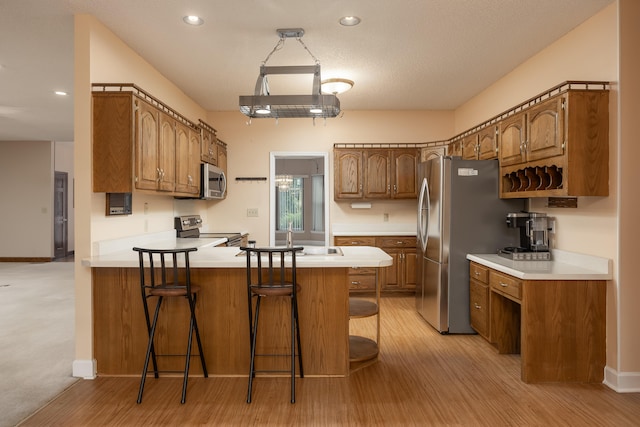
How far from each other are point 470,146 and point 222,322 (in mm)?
3243

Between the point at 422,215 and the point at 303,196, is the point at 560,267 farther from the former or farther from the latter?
the point at 303,196

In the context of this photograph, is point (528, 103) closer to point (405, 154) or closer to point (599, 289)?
point (599, 289)

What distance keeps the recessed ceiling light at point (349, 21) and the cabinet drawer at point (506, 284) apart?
2.21m

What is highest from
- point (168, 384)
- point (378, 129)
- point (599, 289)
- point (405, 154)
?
point (378, 129)

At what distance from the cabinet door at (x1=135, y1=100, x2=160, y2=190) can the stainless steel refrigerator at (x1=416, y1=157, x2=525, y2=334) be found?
2.58 m

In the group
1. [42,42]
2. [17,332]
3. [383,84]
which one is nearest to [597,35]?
[383,84]

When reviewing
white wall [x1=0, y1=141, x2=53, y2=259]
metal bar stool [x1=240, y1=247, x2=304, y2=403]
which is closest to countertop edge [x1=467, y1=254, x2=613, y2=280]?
metal bar stool [x1=240, y1=247, x2=304, y2=403]

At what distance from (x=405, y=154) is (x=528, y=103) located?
2.54m

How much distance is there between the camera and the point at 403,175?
5910 mm

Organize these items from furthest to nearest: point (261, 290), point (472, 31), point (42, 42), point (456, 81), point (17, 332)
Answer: point (456, 81), point (17, 332), point (42, 42), point (472, 31), point (261, 290)

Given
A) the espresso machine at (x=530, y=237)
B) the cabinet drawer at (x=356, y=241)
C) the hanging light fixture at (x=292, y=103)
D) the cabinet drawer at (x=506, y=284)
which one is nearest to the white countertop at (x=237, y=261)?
the cabinet drawer at (x=506, y=284)

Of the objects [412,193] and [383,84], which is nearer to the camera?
[383,84]

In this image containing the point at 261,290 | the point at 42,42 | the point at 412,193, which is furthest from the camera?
the point at 412,193

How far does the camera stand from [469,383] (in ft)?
9.84
